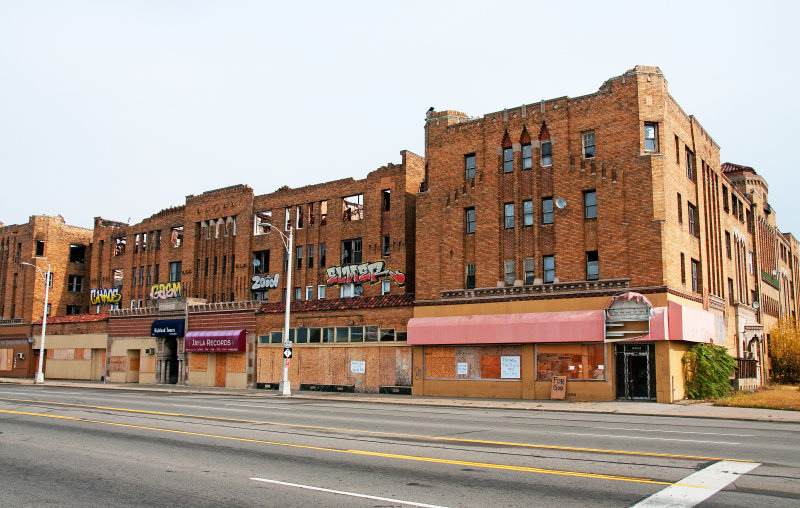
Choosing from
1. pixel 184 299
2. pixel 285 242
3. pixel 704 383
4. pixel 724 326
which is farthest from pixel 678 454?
pixel 184 299

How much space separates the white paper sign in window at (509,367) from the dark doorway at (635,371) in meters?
4.87

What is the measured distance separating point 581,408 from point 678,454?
1421 centimetres

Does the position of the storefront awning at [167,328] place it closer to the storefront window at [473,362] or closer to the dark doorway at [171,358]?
the dark doorway at [171,358]

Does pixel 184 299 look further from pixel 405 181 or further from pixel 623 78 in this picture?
pixel 623 78

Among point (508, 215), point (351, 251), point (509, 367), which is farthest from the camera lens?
point (351, 251)

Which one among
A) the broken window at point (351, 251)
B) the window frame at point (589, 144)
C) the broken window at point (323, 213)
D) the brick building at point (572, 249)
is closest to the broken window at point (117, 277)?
the broken window at point (323, 213)

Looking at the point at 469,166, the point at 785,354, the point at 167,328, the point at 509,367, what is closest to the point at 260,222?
the point at 167,328

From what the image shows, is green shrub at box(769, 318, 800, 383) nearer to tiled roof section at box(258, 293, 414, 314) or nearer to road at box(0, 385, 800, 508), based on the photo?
tiled roof section at box(258, 293, 414, 314)

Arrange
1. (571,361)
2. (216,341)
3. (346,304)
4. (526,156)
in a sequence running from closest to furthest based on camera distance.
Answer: (571,361) → (526,156) → (346,304) → (216,341)

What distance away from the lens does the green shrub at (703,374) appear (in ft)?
101

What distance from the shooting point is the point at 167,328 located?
49594mm

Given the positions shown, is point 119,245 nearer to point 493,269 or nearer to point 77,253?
point 77,253

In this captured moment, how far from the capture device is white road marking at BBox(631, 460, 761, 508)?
859 centimetres

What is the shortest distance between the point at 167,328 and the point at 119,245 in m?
16.2
